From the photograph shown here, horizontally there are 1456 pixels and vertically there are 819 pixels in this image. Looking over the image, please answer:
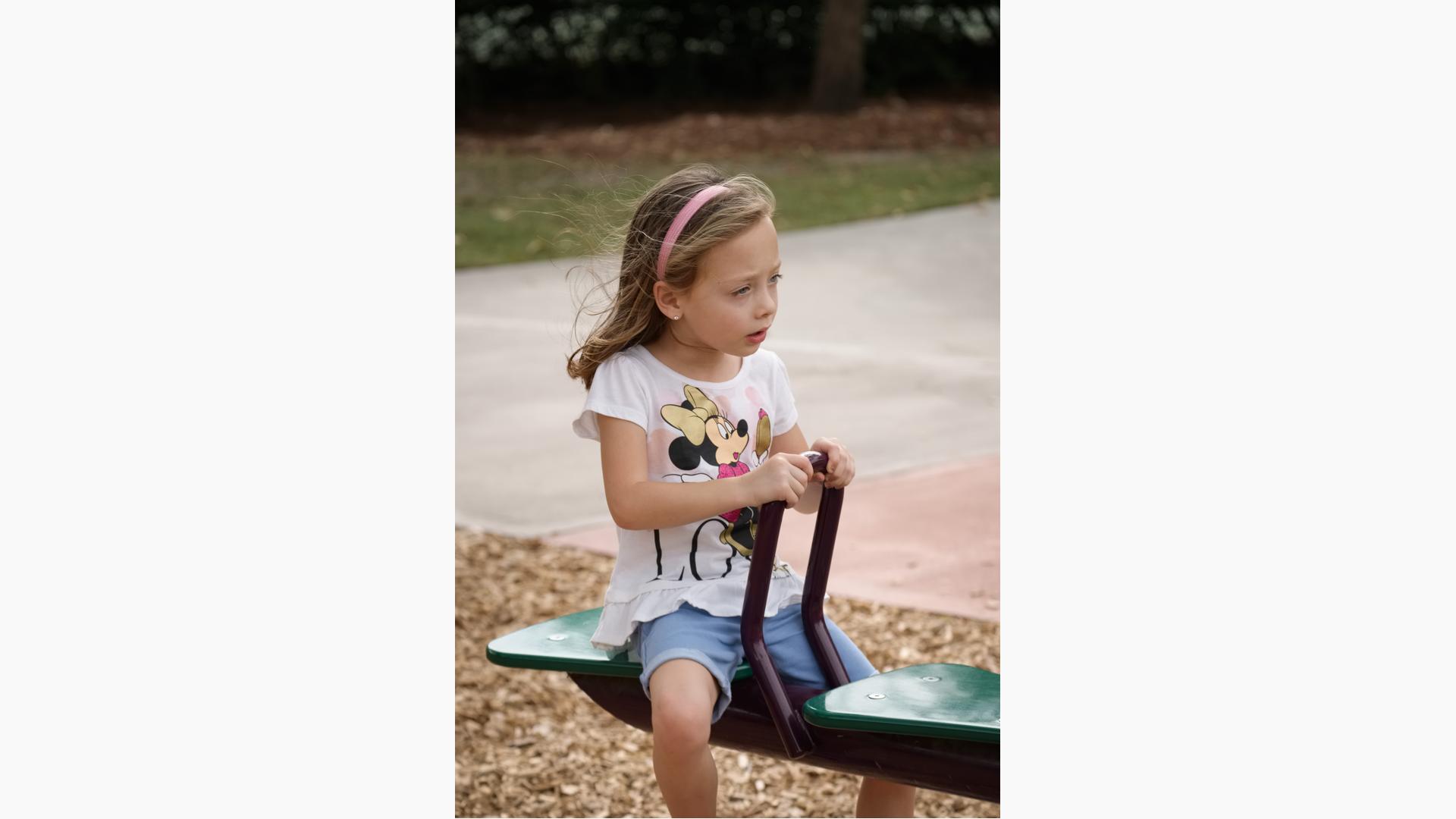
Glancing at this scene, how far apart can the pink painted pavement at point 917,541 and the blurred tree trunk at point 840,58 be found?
9.69m

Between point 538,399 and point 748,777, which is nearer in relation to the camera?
point 748,777

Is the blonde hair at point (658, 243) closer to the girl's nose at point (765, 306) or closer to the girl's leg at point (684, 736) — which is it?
the girl's nose at point (765, 306)

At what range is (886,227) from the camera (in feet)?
33.3

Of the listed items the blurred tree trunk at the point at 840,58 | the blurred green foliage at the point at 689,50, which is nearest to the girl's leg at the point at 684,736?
the blurred tree trunk at the point at 840,58

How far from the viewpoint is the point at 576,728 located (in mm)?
3412

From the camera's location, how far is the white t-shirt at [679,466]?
2.09m

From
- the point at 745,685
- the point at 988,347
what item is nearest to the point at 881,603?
the point at 745,685

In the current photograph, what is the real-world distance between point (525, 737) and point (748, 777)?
560 mm

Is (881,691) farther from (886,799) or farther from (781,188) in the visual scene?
(781,188)

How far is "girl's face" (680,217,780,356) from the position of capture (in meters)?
2.03

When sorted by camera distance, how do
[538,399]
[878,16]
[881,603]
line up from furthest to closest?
[878,16] < [538,399] < [881,603]

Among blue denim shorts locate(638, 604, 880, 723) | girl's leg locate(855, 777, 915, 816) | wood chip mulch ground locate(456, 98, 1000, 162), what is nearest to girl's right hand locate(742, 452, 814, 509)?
blue denim shorts locate(638, 604, 880, 723)

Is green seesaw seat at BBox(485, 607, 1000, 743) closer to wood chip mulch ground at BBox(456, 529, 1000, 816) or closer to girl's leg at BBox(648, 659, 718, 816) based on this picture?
girl's leg at BBox(648, 659, 718, 816)

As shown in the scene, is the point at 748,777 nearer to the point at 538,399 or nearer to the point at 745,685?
the point at 745,685
